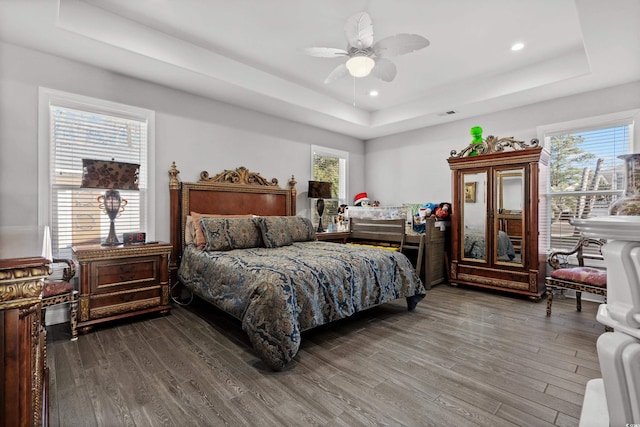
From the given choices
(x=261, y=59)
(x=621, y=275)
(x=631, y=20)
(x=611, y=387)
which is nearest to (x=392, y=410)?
(x=611, y=387)

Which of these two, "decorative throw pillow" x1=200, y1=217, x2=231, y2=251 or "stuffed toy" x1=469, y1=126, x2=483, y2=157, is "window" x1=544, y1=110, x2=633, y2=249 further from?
"decorative throw pillow" x1=200, y1=217, x2=231, y2=251

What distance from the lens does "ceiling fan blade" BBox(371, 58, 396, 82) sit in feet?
9.59

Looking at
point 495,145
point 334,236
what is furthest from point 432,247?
point 495,145

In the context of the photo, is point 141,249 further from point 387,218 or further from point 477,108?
point 477,108

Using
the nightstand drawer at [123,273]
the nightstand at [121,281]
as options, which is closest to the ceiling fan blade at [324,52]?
the nightstand at [121,281]

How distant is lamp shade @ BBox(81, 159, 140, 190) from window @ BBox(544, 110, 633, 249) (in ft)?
16.8

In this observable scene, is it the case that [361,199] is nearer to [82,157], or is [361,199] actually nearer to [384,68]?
[384,68]

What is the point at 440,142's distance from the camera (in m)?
5.27

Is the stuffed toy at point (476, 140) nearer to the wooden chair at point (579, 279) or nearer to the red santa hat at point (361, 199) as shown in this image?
the wooden chair at point (579, 279)

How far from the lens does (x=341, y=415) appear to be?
167 centimetres

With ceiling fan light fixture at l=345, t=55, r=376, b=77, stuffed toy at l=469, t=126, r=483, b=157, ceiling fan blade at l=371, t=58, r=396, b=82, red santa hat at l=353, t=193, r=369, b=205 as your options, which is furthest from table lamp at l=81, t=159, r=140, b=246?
stuffed toy at l=469, t=126, r=483, b=157

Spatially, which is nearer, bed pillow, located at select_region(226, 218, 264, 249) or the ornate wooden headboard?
bed pillow, located at select_region(226, 218, 264, 249)

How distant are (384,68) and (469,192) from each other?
235cm

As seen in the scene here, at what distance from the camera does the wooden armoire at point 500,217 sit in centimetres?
387
